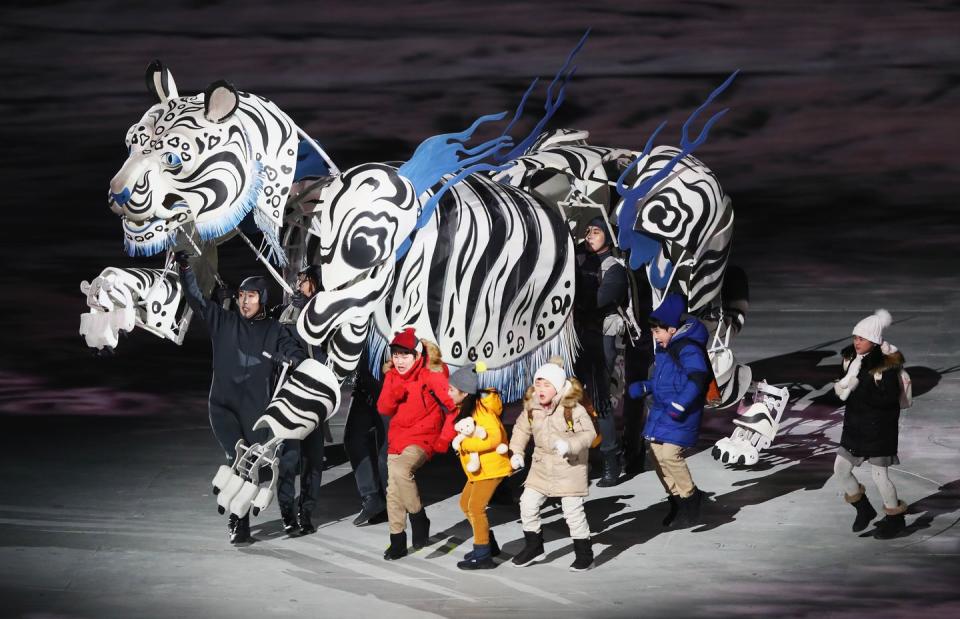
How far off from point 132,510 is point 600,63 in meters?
11.4

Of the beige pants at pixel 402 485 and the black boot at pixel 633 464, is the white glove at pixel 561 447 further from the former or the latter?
the black boot at pixel 633 464

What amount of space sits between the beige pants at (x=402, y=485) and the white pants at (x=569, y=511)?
0.53 meters

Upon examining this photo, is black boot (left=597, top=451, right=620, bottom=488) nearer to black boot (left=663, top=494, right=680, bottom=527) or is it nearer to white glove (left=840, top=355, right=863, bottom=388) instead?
black boot (left=663, top=494, right=680, bottom=527)

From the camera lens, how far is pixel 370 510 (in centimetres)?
863

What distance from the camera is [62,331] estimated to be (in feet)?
43.9

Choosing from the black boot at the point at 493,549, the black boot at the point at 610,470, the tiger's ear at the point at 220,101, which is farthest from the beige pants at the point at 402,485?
the tiger's ear at the point at 220,101

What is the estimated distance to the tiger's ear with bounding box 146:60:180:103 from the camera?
8.23 m

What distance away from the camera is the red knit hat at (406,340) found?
7.90 meters

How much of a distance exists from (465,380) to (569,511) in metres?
0.77

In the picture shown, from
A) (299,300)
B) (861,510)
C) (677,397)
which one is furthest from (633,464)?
(299,300)

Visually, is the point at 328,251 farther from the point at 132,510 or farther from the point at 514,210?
the point at 132,510

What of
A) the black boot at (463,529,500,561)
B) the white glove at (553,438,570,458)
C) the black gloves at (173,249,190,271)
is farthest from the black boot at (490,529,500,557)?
the black gloves at (173,249,190,271)

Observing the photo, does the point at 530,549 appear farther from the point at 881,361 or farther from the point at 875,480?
the point at 881,361

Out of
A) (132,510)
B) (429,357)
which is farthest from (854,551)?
(132,510)
